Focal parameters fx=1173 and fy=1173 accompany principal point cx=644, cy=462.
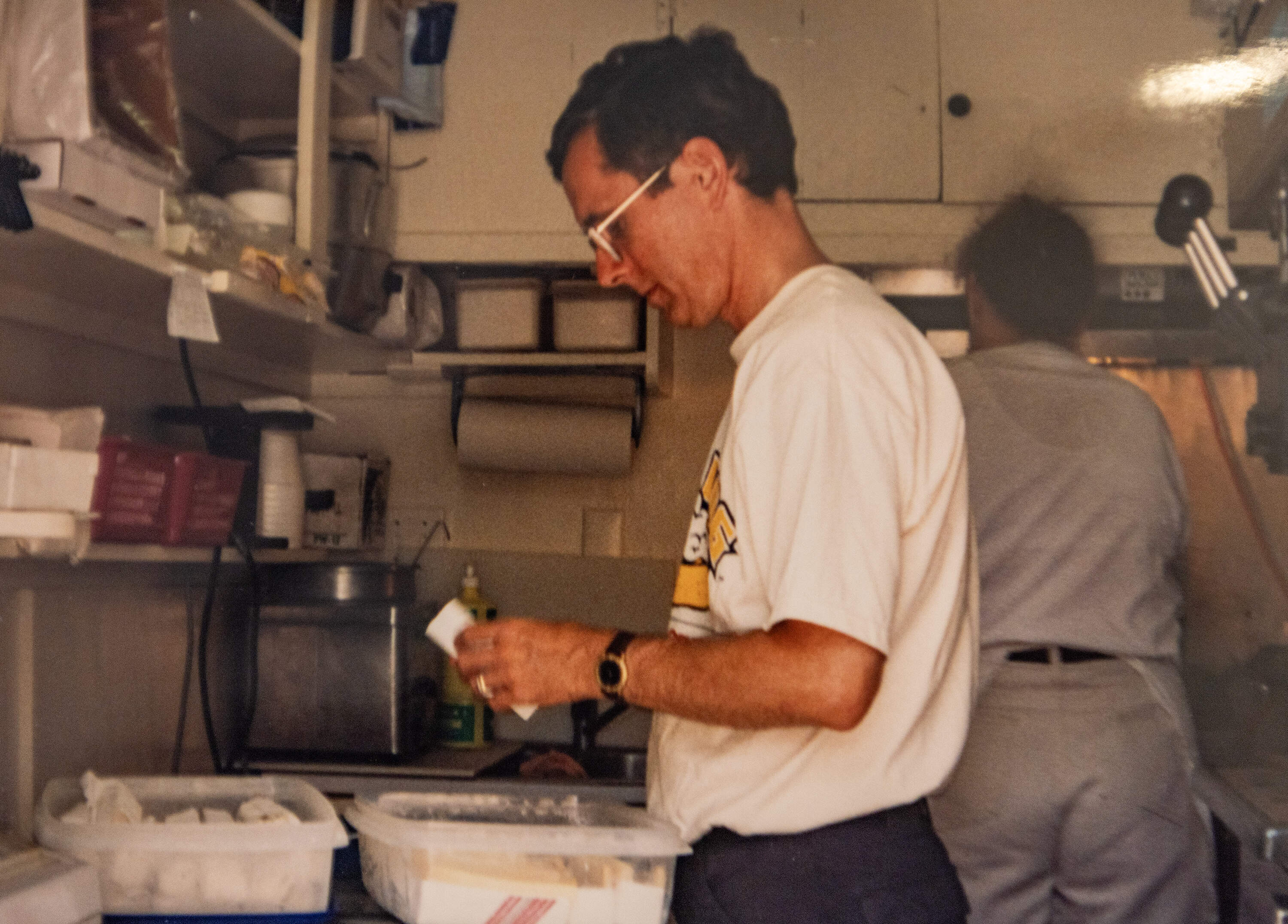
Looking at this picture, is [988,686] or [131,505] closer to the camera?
[131,505]

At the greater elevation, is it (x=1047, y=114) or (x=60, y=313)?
(x=1047, y=114)

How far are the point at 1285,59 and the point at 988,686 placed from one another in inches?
34.7

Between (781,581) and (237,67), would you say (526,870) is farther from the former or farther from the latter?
(237,67)

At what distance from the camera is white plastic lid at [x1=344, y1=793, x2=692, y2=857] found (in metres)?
0.95

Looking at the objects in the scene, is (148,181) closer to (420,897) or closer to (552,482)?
(420,897)

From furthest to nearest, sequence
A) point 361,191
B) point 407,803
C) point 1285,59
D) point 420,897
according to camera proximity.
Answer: point 361,191
point 1285,59
point 407,803
point 420,897

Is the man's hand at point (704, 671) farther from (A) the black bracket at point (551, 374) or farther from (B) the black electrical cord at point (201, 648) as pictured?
(A) the black bracket at point (551, 374)

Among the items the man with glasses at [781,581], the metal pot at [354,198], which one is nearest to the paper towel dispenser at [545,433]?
the metal pot at [354,198]

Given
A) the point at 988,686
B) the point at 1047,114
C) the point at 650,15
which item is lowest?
the point at 988,686

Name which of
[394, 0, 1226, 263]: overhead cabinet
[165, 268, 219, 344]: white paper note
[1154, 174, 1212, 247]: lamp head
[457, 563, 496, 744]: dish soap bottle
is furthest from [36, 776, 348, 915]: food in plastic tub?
[1154, 174, 1212, 247]: lamp head

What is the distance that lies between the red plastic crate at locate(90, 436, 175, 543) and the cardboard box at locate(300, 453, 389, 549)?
467 millimetres

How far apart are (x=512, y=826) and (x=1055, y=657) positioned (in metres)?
0.71

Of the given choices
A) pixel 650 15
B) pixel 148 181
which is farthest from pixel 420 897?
pixel 650 15

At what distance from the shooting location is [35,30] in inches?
40.3
